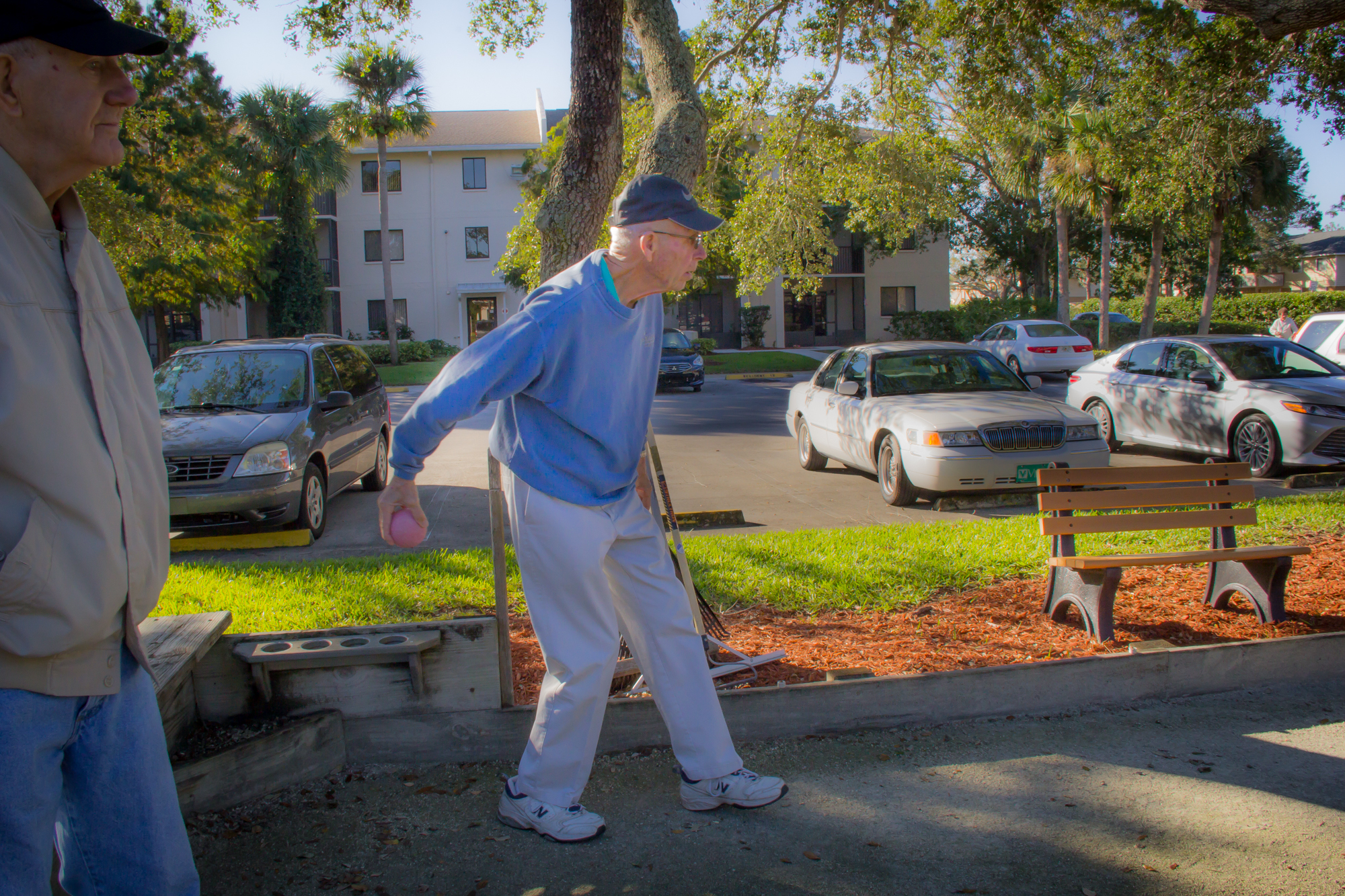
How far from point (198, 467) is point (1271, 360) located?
10943 mm

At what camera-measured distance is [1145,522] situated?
5.07 m

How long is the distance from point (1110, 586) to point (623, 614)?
9.06ft

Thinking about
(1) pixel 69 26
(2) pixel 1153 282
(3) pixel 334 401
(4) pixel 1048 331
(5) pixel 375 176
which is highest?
(5) pixel 375 176

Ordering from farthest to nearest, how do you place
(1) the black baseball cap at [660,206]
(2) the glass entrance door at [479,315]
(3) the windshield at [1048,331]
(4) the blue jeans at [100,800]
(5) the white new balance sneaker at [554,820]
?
(2) the glass entrance door at [479,315], (3) the windshield at [1048,331], (5) the white new balance sneaker at [554,820], (1) the black baseball cap at [660,206], (4) the blue jeans at [100,800]

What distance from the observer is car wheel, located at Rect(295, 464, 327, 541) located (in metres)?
8.11

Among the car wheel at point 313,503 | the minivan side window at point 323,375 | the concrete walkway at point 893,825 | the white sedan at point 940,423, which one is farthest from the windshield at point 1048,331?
the concrete walkway at point 893,825

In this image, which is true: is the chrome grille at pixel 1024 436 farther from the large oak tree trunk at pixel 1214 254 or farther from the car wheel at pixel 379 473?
the large oak tree trunk at pixel 1214 254

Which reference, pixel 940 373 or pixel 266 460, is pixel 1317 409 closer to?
pixel 940 373

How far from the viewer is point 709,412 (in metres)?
19.3

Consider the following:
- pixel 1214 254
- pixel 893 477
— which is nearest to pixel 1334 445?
pixel 893 477

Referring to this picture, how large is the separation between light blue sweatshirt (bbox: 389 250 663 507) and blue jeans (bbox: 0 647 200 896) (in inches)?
40.4

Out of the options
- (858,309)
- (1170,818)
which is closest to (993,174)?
(858,309)

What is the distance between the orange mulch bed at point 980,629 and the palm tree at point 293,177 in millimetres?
32042

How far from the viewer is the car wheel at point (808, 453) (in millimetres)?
11484
